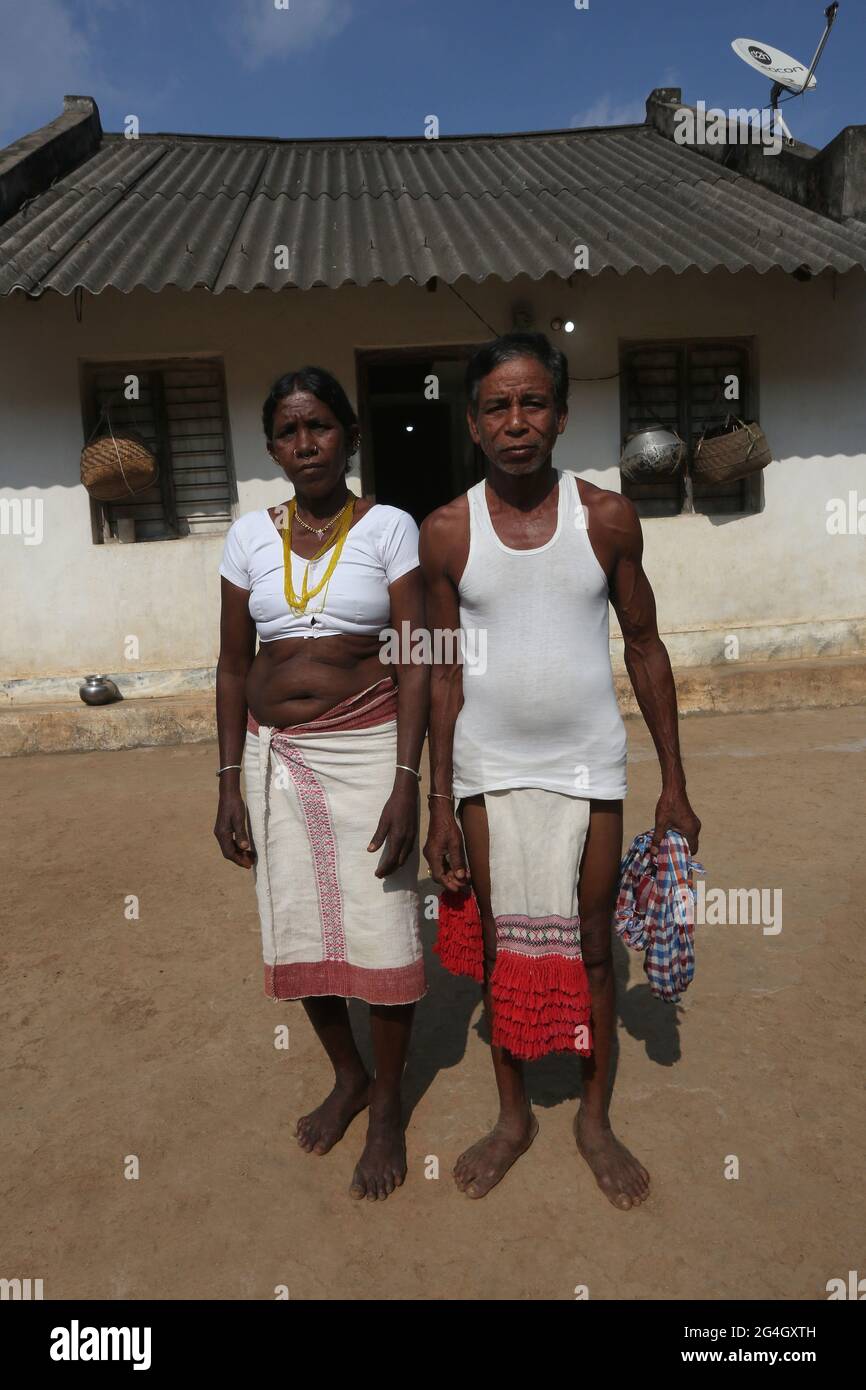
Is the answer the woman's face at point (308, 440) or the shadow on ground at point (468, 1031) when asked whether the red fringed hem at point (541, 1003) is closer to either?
the shadow on ground at point (468, 1031)

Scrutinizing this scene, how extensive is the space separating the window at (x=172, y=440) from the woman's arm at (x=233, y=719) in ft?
15.7

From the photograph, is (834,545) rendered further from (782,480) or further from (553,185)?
(553,185)

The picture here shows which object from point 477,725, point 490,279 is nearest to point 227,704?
point 477,725

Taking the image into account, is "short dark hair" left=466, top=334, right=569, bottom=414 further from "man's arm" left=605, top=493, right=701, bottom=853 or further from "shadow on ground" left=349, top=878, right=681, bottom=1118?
"shadow on ground" left=349, top=878, right=681, bottom=1118

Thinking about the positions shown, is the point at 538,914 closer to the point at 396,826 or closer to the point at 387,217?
the point at 396,826

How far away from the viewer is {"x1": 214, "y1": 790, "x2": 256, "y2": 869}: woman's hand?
219 centimetres

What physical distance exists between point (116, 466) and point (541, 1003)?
5343mm

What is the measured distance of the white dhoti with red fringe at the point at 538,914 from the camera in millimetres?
1943

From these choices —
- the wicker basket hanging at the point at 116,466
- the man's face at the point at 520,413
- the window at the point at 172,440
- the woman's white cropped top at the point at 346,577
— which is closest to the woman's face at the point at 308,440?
the woman's white cropped top at the point at 346,577

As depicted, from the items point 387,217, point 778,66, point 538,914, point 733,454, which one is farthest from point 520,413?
point 778,66

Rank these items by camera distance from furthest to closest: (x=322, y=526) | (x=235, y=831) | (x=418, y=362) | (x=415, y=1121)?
(x=418, y=362) < (x=415, y=1121) < (x=235, y=831) < (x=322, y=526)

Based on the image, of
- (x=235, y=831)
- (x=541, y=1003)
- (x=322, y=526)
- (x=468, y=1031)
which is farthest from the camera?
(x=468, y=1031)

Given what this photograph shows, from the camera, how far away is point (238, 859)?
220 cm

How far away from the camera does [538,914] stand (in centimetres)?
196
